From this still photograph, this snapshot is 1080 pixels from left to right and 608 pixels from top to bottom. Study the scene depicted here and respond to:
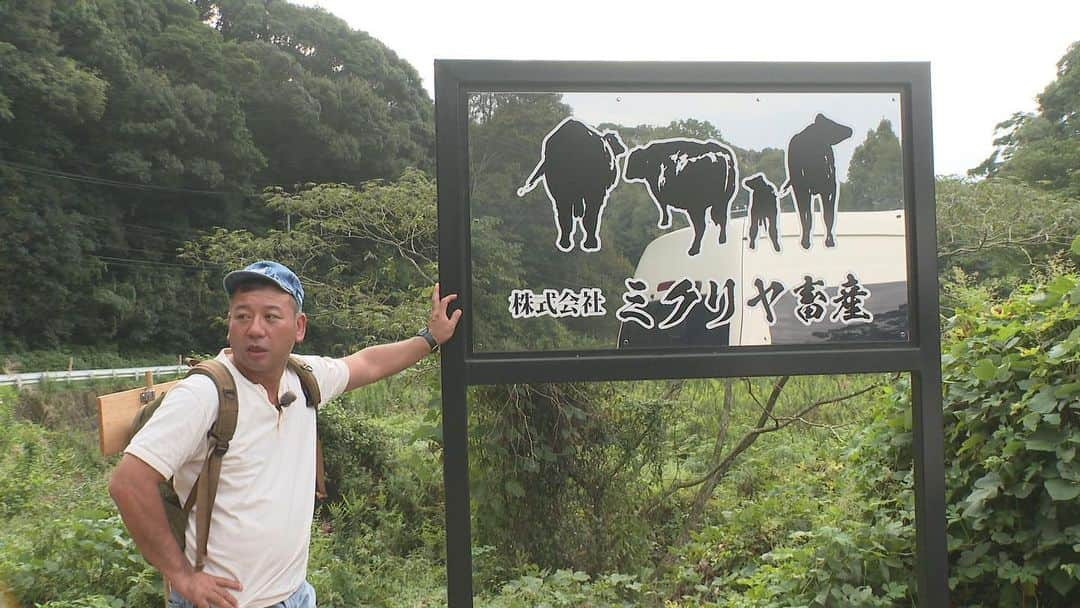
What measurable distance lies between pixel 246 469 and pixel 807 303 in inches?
60.4

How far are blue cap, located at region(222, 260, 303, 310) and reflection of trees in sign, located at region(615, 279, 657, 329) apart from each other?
2.87 ft

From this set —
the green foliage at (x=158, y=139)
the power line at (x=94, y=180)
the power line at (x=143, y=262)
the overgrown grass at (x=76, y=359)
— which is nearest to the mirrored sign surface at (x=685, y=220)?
the overgrown grass at (x=76, y=359)

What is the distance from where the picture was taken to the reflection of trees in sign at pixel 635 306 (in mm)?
2115

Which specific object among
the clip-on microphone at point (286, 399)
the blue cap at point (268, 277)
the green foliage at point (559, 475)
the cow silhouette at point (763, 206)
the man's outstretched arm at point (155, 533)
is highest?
the cow silhouette at point (763, 206)

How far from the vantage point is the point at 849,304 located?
7.16ft

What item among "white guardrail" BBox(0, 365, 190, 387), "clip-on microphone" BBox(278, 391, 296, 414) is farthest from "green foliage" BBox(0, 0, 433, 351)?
"clip-on microphone" BBox(278, 391, 296, 414)

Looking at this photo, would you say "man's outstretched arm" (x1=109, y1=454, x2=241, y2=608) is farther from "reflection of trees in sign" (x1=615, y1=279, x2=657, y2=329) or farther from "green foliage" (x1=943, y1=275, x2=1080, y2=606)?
"green foliage" (x1=943, y1=275, x2=1080, y2=606)

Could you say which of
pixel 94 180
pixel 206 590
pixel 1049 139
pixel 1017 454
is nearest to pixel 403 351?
pixel 206 590

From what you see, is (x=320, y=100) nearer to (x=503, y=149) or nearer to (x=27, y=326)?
(x=27, y=326)

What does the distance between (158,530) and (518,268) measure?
1070 mm

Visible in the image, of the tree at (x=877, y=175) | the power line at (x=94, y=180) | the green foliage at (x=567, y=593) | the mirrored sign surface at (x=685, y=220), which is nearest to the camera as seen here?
the mirrored sign surface at (x=685, y=220)

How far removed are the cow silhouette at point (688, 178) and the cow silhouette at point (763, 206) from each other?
0.06 m

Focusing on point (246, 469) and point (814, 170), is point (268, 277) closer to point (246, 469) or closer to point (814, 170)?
point (246, 469)

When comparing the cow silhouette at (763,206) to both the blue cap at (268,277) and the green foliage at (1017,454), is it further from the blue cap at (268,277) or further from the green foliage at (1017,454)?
the blue cap at (268,277)
